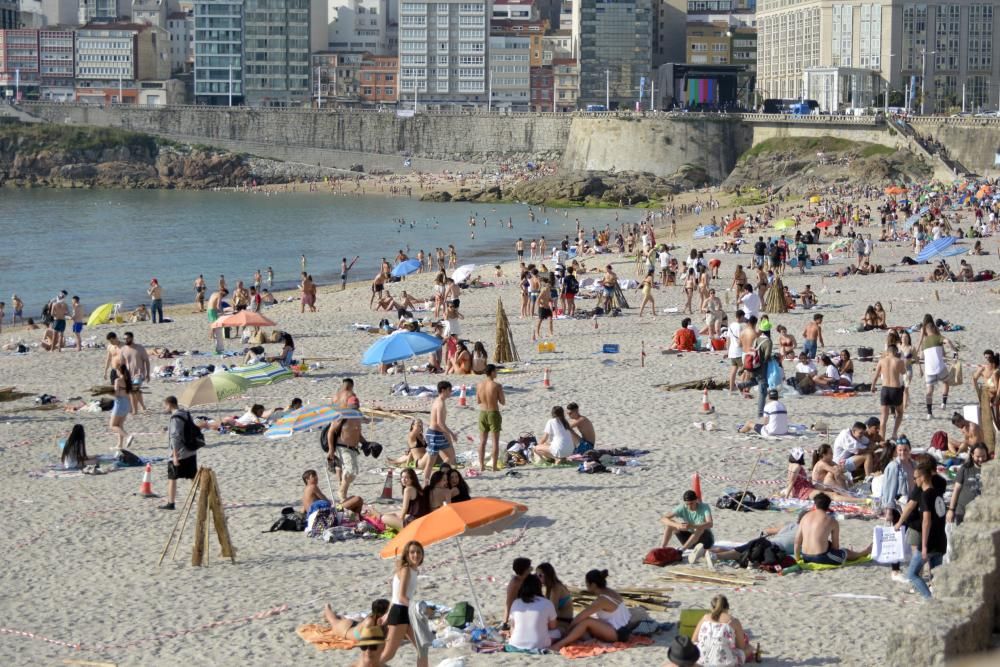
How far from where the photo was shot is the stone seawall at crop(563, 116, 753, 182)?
89438 mm

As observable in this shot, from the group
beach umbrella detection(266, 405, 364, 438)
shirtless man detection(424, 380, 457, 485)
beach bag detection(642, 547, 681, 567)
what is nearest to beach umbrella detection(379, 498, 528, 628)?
beach bag detection(642, 547, 681, 567)

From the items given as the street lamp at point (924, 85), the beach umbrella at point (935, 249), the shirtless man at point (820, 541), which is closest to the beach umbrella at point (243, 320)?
the shirtless man at point (820, 541)

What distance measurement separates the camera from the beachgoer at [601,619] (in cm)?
1055

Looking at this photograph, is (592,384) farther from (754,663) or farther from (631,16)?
(631,16)

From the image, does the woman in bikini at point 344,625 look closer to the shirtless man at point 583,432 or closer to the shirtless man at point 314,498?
the shirtless man at point 314,498

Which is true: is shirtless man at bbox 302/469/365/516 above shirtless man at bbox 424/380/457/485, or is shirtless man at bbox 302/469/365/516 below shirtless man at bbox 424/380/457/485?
below

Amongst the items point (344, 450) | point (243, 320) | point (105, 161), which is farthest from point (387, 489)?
point (105, 161)

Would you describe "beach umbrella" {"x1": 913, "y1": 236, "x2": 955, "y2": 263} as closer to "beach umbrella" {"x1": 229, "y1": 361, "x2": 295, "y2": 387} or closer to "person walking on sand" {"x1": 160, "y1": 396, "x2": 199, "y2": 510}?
"beach umbrella" {"x1": 229, "y1": 361, "x2": 295, "y2": 387}

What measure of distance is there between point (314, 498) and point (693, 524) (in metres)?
3.60

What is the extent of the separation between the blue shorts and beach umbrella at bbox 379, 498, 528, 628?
348 cm

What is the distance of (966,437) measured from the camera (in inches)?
585

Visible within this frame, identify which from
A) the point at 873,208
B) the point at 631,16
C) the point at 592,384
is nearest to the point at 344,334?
the point at 592,384

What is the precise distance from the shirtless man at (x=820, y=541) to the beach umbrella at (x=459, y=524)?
7.36 ft

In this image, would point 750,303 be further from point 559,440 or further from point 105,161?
point 105,161
